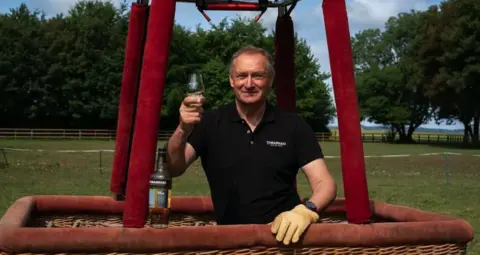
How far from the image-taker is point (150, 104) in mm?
3189

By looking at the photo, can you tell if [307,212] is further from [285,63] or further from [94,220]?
[94,220]

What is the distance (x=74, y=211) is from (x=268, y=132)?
1.89 metres

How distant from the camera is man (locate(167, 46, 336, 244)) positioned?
362cm

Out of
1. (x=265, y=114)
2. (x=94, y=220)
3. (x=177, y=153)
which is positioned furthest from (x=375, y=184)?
(x=177, y=153)

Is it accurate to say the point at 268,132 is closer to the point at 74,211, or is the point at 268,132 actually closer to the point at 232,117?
the point at 232,117

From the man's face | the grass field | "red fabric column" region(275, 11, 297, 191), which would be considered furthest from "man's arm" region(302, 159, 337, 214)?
the grass field

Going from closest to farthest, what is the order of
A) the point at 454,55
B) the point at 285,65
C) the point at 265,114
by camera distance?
1. the point at 265,114
2. the point at 285,65
3. the point at 454,55

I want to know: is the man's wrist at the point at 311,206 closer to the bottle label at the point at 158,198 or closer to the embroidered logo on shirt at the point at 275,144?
the embroidered logo on shirt at the point at 275,144

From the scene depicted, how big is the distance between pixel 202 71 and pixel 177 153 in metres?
50.8

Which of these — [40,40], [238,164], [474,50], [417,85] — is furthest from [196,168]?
[40,40]

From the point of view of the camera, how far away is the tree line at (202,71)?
50.2 m

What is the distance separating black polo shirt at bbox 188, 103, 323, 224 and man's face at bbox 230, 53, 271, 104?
16 cm

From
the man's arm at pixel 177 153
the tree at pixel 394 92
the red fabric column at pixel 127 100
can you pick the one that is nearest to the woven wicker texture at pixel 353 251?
the man's arm at pixel 177 153

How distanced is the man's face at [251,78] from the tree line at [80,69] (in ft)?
170
